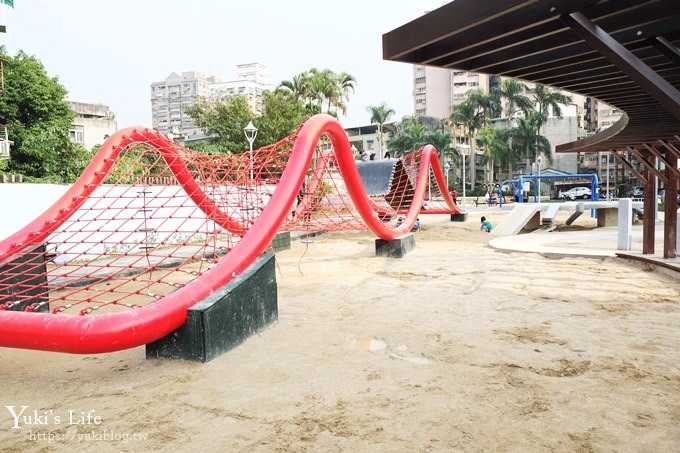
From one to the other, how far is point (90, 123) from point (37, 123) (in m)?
14.7

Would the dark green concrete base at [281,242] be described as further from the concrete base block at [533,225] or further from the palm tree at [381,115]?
the palm tree at [381,115]

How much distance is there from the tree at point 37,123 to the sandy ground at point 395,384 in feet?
57.8

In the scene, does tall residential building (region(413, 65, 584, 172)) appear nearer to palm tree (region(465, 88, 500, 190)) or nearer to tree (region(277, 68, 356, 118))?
palm tree (region(465, 88, 500, 190))

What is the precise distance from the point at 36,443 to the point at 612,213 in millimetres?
16070

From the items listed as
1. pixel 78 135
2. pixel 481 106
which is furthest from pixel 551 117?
pixel 78 135

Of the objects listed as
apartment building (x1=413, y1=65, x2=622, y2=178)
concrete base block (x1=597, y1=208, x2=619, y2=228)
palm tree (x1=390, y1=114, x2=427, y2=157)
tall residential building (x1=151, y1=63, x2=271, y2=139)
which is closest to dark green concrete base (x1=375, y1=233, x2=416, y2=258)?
concrete base block (x1=597, y1=208, x2=619, y2=228)

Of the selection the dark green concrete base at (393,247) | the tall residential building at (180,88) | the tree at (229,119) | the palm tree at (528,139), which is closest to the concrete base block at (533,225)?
the dark green concrete base at (393,247)

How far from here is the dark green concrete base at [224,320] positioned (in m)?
3.68

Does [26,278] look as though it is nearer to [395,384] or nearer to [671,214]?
[395,384]

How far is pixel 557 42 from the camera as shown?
2.93 metres

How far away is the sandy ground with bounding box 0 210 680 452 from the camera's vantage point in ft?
8.09

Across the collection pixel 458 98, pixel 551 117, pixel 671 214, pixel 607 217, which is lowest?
pixel 607 217

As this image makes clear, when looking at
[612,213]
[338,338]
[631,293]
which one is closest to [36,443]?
[338,338]

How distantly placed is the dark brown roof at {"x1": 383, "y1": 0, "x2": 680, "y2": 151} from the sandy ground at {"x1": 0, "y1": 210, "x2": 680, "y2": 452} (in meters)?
1.65
